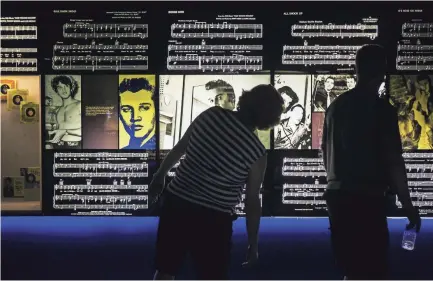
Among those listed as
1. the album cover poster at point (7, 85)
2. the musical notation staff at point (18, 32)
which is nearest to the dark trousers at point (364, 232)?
the musical notation staff at point (18, 32)

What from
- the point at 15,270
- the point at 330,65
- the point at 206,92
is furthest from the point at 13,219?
the point at 330,65

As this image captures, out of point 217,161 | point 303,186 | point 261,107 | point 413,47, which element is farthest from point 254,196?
point 413,47

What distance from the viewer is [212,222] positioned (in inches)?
127

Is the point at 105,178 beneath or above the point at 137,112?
beneath

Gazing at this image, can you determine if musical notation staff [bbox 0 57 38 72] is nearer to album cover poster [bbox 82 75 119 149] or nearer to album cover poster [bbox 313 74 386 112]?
album cover poster [bbox 82 75 119 149]

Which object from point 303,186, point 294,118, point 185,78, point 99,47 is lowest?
point 303,186

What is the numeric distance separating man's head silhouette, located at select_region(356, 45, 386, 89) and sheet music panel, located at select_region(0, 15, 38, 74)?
5.47 meters

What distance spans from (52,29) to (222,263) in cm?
546

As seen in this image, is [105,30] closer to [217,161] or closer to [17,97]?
[17,97]

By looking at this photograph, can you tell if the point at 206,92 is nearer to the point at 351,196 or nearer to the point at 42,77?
the point at 42,77

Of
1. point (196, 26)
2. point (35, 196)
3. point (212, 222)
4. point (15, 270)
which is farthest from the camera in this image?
point (35, 196)

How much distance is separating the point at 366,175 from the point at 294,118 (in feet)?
14.4

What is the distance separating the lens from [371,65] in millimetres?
3385

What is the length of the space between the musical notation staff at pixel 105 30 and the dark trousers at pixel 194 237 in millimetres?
4760
